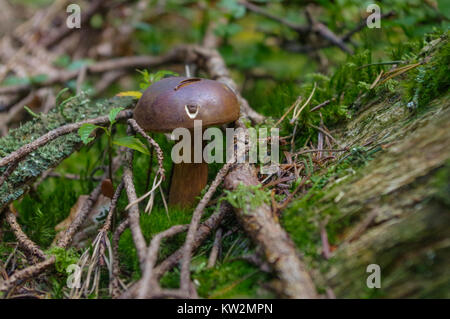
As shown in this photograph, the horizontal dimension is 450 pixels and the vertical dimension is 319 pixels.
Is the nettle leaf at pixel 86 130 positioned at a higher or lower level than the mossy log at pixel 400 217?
higher

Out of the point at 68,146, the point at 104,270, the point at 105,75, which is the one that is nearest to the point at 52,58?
the point at 105,75

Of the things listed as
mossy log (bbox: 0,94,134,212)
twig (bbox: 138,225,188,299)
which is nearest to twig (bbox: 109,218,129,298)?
twig (bbox: 138,225,188,299)

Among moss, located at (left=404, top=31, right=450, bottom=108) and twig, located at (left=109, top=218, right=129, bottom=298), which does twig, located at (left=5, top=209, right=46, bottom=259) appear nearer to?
twig, located at (left=109, top=218, right=129, bottom=298)

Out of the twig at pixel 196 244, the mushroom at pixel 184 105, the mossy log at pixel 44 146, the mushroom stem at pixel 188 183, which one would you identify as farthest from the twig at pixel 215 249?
the mossy log at pixel 44 146

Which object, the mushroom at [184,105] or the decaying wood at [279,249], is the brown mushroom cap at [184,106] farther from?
the decaying wood at [279,249]

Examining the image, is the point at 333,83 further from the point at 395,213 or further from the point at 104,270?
the point at 104,270

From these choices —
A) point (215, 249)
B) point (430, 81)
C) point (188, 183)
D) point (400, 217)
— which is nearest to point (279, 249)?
point (215, 249)
